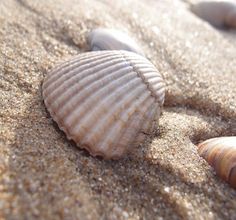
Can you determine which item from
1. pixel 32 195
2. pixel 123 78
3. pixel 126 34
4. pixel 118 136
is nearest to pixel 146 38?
pixel 126 34

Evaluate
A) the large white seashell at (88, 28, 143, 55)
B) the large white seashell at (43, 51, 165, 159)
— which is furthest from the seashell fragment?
the large white seashell at (43, 51, 165, 159)

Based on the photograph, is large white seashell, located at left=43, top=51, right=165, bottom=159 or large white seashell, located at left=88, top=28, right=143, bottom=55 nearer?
large white seashell, located at left=43, top=51, right=165, bottom=159

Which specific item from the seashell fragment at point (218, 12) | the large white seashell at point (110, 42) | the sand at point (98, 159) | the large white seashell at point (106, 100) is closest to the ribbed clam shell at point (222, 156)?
the sand at point (98, 159)

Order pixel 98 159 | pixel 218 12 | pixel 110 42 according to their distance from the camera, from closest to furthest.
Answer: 1. pixel 98 159
2. pixel 110 42
3. pixel 218 12

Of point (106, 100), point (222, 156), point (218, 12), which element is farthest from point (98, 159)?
point (218, 12)

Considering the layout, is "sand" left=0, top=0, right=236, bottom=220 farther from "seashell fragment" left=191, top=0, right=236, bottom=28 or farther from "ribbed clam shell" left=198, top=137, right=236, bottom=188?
"seashell fragment" left=191, top=0, right=236, bottom=28

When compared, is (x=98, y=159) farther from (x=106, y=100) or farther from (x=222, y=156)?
(x=222, y=156)
